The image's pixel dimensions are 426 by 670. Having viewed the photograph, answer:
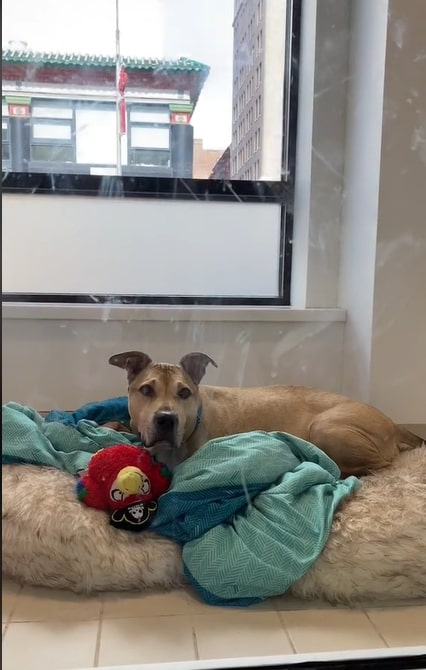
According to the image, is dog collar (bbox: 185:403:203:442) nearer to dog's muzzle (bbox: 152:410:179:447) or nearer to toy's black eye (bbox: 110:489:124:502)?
dog's muzzle (bbox: 152:410:179:447)

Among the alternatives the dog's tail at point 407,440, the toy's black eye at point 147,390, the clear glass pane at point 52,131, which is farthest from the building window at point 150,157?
the dog's tail at point 407,440

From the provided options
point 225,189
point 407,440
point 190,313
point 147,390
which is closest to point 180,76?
point 225,189

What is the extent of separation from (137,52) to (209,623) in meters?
1.68

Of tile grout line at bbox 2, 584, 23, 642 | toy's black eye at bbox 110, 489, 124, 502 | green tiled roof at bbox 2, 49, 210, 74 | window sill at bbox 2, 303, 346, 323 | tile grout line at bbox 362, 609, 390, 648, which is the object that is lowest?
tile grout line at bbox 362, 609, 390, 648

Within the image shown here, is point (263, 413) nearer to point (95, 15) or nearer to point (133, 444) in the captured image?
point (133, 444)

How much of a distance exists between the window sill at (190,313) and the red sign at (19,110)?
56 centimetres

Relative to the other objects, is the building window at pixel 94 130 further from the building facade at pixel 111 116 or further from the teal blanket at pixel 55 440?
the teal blanket at pixel 55 440

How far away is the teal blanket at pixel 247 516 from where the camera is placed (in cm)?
123

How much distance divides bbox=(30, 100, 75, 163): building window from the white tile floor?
133 centimetres

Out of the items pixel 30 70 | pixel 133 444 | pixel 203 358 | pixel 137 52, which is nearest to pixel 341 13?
pixel 137 52

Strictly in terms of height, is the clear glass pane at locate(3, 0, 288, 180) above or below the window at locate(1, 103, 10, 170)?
above

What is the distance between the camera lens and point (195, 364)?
6.11 feet

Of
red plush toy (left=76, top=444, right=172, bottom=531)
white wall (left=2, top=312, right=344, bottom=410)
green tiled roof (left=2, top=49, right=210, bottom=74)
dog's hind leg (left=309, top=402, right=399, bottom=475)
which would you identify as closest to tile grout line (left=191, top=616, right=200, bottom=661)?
red plush toy (left=76, top=444, right=172, bottom=531)

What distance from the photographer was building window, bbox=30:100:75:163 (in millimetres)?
1990
